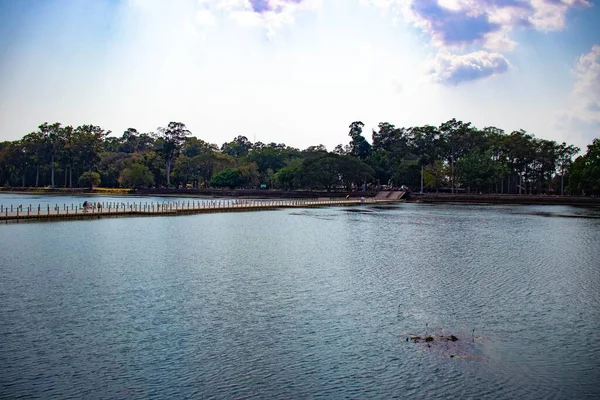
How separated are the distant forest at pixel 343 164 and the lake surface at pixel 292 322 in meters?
86.0

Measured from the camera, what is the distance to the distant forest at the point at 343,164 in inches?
4695

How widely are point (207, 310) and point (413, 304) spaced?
8.35 metres

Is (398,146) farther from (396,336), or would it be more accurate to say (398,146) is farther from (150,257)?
(396,336)

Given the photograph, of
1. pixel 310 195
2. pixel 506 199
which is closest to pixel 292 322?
pixel 506 199

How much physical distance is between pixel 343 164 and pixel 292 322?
11196 cm

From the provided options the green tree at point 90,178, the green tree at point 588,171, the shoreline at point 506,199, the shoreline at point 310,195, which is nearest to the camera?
the green tree at point 588,171

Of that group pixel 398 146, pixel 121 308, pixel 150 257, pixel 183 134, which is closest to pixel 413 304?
pixel 121 308

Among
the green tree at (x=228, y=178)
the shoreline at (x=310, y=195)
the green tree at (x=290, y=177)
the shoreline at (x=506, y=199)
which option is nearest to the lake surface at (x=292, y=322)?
the shoreline at (x=506, y=199)

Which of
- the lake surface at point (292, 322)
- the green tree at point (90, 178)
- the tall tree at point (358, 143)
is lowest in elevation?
the lake surface at point (292, 322)

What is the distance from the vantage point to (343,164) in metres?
130

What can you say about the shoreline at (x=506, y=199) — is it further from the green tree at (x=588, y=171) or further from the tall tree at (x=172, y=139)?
the tall tree at (x=172, y=139)

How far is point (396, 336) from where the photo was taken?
17766mm

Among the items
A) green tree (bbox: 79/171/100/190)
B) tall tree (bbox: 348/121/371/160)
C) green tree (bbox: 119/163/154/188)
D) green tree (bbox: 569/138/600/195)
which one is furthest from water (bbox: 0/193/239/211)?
green tree (bbox: 569/138/600/195)

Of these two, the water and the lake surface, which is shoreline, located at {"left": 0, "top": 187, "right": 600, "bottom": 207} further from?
the lake surface
